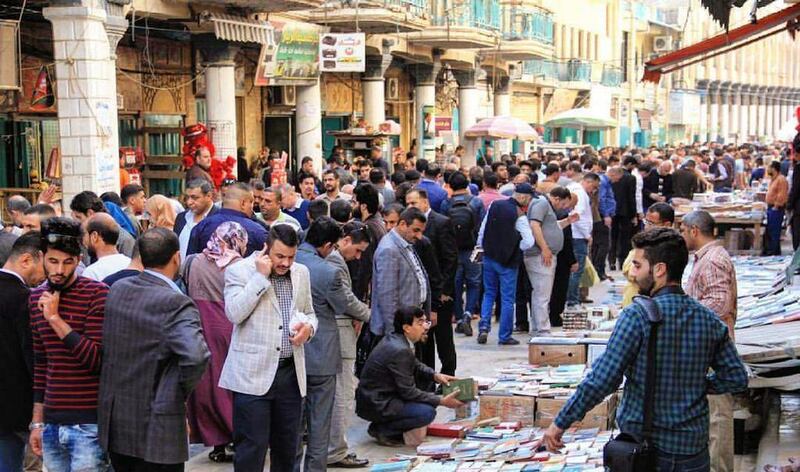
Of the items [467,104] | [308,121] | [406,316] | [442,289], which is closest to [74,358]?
[406,316]

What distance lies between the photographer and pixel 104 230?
7.58m

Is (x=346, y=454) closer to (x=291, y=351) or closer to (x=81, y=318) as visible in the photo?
(x=291, y=351)

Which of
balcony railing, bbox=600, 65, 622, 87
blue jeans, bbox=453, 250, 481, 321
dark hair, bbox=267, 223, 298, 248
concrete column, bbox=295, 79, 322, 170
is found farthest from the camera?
balcony railing, bbox=600, 65, 622, 87

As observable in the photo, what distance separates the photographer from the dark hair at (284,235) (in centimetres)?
720

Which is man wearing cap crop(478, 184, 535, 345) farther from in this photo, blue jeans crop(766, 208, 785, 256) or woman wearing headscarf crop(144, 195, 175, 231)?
blue jeans crop(766, 208, 785, 256)

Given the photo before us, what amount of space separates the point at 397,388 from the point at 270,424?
7.93 ft

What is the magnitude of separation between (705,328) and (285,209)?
7518mm

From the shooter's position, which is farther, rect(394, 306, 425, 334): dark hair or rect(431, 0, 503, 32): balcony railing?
rect(431, 0, 503, 32): balcony railing

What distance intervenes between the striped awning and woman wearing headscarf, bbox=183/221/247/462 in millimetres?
11078

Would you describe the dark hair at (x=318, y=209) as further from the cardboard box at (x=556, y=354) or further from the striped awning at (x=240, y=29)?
the striped awning at (x=240, y=29)

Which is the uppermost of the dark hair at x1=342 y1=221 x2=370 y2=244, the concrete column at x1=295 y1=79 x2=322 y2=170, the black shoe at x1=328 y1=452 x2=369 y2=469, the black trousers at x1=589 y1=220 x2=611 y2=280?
the concrete column at x1=295 y1=79 x2=322 y2=170

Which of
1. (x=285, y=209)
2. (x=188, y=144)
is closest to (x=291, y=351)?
(x=285, y=209)

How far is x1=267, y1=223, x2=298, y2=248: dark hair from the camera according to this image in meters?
7.20

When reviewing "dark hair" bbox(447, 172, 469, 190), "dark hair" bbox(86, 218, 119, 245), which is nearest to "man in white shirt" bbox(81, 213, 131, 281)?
"dark hair" bbox(86, 218, 119, 245)
